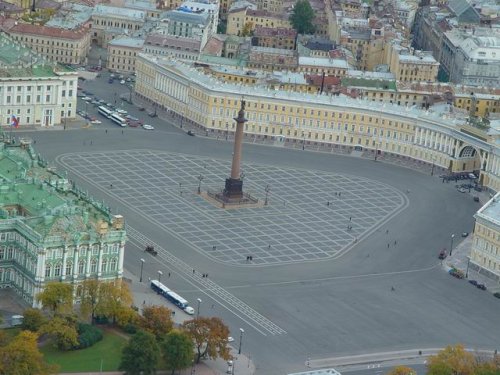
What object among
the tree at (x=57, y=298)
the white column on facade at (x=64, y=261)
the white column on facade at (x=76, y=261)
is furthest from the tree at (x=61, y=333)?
the white column on facade at (x=76, y=261)

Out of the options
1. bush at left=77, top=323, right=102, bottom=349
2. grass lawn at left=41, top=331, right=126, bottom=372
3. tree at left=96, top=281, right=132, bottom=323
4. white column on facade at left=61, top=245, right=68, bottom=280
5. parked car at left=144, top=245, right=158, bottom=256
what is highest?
white column on facade at left=61, top=245, right=68, bottom=280

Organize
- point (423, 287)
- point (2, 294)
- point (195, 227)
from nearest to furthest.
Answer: point (2, 294) < point (423, 287) < point (195, 227)

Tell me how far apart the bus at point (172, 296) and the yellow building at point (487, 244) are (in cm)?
3756

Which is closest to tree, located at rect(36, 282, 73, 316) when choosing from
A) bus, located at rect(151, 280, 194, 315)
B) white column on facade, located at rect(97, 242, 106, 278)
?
white column on facade, located at rect(97, 242, 106, 278)

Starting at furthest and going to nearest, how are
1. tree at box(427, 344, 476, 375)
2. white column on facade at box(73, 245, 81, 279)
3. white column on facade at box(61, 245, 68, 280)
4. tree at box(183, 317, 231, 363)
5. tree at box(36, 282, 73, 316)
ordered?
white column on facade at box(73, 245, 81, 279) → white column on facade at box(61, 245, 68, 280) → tree at box(36, 282, 73, 316) → tree at box(183, 317, 231, 363) → tree at box(427, 344, 476, 375)

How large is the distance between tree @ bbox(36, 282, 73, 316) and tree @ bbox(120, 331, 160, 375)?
11.3 meters

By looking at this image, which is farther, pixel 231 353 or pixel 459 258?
pixel 459 258

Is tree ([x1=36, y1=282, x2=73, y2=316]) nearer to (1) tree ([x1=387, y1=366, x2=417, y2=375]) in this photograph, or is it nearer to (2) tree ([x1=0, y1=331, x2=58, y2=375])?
(2) tree ([x1=0, y1=331, x2=58, y2=375])

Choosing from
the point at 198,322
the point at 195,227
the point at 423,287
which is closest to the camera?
the point at 198,322

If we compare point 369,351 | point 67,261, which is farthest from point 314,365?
point 67,261

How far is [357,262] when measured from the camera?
628 ft

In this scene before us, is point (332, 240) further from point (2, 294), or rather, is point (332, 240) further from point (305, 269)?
point (2, 294)

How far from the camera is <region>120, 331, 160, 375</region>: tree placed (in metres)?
152

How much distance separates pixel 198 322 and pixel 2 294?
2361cm
